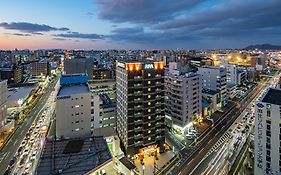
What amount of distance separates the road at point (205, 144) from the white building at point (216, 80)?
513cm

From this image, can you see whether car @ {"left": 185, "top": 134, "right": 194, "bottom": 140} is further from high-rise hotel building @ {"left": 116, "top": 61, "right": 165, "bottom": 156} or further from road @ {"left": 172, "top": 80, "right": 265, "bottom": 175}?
high-rise hotel building @ {"left": 116, "top": 61, "right": 165, "bottom": 156}

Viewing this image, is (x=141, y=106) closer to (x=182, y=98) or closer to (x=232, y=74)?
(x=182, y=98)

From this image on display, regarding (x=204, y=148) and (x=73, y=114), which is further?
(x=204, y=148)

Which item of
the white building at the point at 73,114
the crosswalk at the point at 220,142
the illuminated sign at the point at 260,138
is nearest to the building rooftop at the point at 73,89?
the white building at the point at 73,114

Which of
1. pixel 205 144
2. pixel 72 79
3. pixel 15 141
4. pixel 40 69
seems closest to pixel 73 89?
pixel 72 79

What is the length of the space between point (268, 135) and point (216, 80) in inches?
1623

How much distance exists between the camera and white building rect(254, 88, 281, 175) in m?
25.8

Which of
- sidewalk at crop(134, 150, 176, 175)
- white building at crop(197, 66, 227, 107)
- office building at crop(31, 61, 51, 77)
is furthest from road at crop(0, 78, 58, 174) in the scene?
office building at crop(31, 61, 51, 77)

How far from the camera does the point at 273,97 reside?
1086 inches

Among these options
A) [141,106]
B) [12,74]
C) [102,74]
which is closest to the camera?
[141,106]

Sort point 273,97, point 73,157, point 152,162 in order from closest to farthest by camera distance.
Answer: point 273,97 → point 73,157 → point 152,162

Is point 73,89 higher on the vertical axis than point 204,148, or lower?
higher

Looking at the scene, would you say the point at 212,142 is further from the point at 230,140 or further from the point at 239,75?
the point at 239,75

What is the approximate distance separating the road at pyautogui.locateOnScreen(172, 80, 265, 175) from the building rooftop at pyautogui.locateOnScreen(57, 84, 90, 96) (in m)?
21.0
